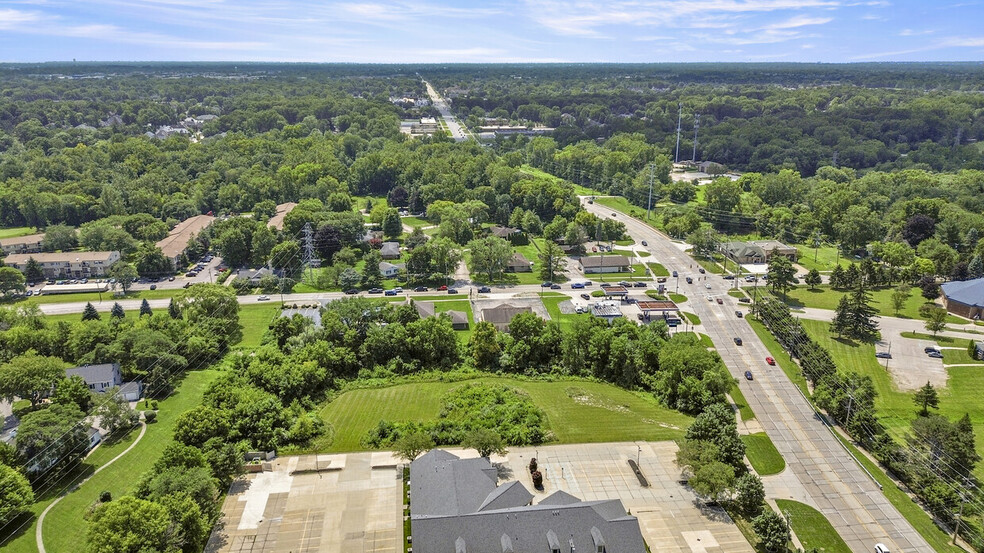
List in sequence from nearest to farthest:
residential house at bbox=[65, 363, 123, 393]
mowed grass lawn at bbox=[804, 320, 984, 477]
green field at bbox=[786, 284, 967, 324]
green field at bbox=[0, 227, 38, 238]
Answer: mowed grass lawn at bbox=[804, 320, 984, 477] < residential house at bbox=[65, 363, 123, 393] < green field at bbox=[786, 284, 967, 324] < green field at bbox=[0, 227, 38, 238]

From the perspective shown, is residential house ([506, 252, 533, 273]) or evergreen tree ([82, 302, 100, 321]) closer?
evergreen tree ([82, 302, 100, 321])

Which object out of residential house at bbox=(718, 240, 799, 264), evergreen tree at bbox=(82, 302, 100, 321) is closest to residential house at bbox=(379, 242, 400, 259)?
evergreen tree at bbox=(82, 302, 100, 321)

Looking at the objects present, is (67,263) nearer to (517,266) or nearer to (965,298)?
(517,266)

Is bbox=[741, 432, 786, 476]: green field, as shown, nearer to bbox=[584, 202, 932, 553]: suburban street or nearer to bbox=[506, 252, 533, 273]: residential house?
bbox=[584, 202, 932, 553]: suburban street

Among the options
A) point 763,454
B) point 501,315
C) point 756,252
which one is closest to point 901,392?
point 763,454

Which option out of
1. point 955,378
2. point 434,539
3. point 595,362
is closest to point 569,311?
point 595,362

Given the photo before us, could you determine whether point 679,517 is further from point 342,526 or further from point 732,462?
point 342,526
